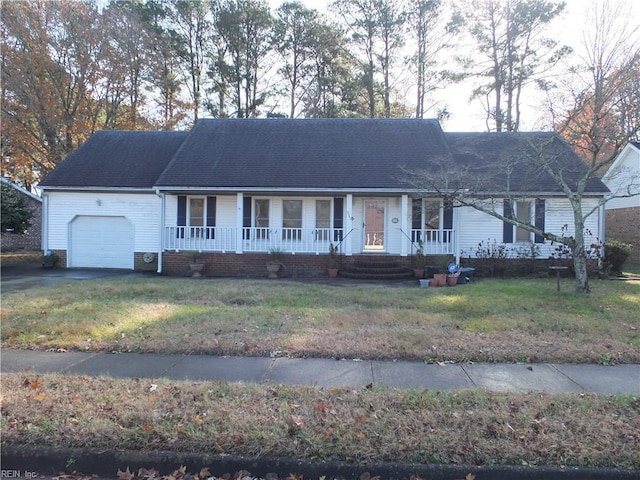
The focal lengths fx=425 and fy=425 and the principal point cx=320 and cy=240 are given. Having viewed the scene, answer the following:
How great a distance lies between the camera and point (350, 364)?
A: 5395 mm

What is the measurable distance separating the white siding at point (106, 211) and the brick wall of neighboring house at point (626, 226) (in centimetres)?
2103

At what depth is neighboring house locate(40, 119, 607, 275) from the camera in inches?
598

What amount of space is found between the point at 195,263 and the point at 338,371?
35.6 feet

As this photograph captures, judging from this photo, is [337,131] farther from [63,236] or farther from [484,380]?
[484,380]

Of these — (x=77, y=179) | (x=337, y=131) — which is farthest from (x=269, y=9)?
(x=77, y=179)

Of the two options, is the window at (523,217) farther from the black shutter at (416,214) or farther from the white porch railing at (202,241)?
the white porch railing at (202,241)

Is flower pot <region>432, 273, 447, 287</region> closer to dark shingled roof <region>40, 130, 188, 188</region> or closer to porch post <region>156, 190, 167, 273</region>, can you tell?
porch post <region>156, 190, 167, 273</region>

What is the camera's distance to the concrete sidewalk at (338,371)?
4691 millimetres

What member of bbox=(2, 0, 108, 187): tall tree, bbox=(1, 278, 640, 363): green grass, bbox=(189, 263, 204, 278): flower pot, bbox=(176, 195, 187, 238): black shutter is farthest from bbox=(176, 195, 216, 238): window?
bbox=(2, 0, 108, 187): tall tree

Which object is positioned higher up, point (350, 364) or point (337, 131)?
point (337, 131)

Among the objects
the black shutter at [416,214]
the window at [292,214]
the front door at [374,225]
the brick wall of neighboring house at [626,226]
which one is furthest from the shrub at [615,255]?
the window at [292,214]

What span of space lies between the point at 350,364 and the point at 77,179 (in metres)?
15.6

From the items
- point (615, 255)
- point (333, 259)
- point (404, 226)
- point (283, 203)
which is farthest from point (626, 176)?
point (283, 203)

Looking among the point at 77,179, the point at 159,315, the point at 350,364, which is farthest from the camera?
the point at 77,179
